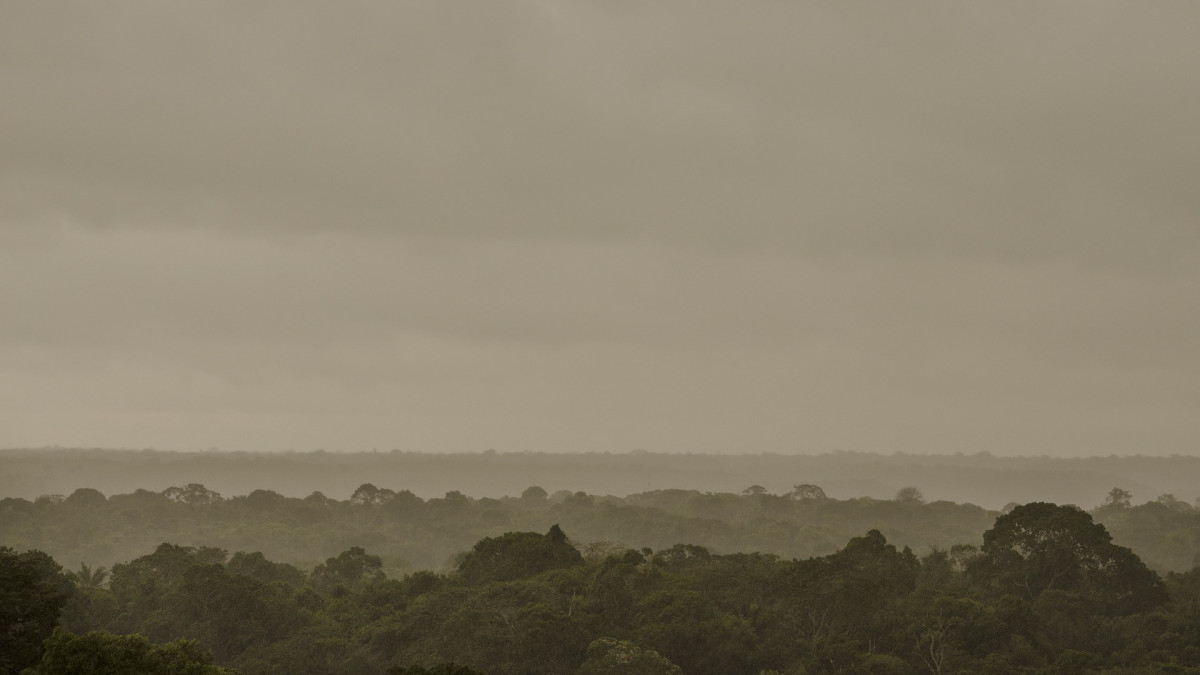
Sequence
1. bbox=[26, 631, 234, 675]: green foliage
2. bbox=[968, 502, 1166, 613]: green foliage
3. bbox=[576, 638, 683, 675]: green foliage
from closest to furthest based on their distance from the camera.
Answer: bbox=[26, 631, 234, 675]: green foliage
bbox=[576, 638, 683, 675]: green foliage
bbox=[968, 502, 1166, 613]: green foliage

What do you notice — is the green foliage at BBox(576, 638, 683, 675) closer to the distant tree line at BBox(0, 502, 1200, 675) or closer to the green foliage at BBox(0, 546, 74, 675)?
the distant tree line at BBox(0, 502, 1200, 675)

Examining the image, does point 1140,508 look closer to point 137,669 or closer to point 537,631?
point 537,631

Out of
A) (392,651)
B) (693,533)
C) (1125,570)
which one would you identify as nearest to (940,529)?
(693,533)

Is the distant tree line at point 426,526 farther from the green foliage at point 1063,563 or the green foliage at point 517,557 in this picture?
the green foliage at point 1063,563

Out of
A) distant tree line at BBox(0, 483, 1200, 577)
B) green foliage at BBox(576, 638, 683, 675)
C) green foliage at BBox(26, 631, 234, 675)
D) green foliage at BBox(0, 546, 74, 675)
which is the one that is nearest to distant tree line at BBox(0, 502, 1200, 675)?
green foliage at BBox(576, 638, 683, 675)

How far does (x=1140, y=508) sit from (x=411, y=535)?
13124 cm

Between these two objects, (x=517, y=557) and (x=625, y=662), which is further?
(x=517, y=557)

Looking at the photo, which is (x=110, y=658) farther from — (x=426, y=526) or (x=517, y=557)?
(x=426, y=526)

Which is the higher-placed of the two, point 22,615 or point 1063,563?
point 22,615

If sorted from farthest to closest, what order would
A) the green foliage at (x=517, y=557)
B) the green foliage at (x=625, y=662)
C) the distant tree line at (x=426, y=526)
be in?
the distant tree line at (x=426, y=526) < the green foliage at (x=517, y=557) < the green foliage at (x=625, y=662)

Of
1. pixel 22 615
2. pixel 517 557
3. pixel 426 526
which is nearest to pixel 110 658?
pixel 22 615

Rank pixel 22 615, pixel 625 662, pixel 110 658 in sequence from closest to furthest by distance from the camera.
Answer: pixel 110 658 < pixel 22 615 < pixel 625 662

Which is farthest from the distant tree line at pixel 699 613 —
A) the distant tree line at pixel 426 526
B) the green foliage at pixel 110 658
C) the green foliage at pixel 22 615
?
the distant tree line at pixel 426 526

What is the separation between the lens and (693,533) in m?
170
